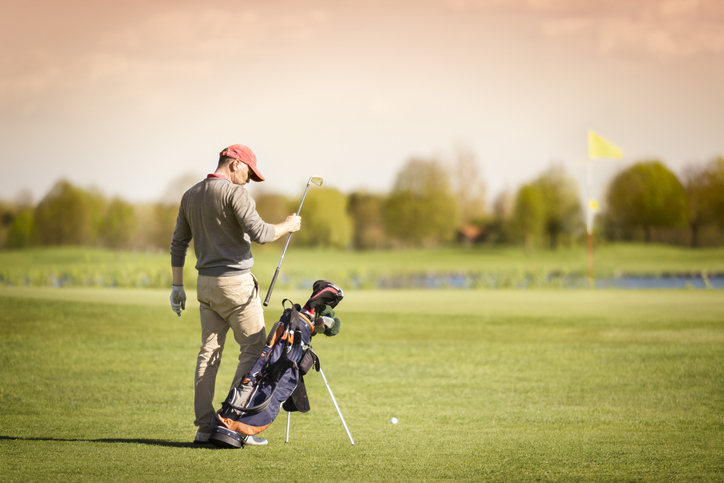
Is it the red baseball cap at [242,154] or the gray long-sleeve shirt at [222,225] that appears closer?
the gray long-sleeve shirt at [222,225]

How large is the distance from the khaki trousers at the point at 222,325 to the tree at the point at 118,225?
27959 millimetres

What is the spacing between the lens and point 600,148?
65.5ft

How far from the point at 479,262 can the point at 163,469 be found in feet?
123

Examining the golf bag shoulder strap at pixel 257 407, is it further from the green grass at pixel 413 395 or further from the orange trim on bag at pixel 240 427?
the green grass at pixel 413 395

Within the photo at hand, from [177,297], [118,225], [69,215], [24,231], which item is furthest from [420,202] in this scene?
[177,297]

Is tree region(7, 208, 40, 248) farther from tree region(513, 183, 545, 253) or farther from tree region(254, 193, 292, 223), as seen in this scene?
tree region(513, 183, 545, 253)

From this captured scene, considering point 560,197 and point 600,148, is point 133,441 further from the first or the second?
point 560,197

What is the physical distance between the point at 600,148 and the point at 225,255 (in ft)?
56.7

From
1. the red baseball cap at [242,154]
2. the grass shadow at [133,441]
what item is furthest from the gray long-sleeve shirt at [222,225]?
the grass shadow at [133,441]

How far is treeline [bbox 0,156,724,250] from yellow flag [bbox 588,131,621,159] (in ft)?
50.5

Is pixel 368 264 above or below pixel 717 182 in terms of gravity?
below

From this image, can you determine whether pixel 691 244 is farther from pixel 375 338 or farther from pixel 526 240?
pixel 375 338

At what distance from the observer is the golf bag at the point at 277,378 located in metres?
4.37

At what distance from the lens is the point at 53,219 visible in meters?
31.1
